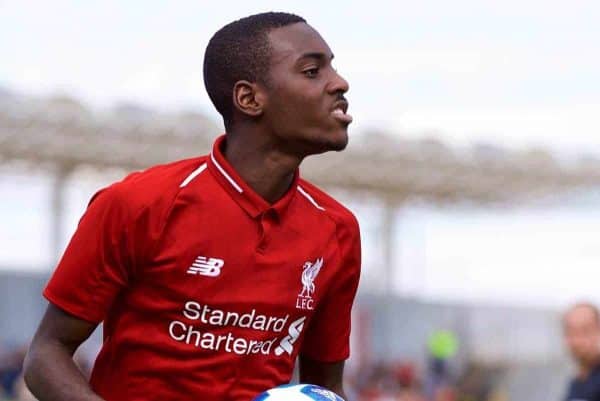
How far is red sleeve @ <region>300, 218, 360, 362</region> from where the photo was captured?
5.15 metres

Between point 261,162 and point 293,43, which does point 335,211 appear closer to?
point 261,162

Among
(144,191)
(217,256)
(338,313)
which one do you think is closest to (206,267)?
(217,256)

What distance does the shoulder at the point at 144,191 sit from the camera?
15.3ft

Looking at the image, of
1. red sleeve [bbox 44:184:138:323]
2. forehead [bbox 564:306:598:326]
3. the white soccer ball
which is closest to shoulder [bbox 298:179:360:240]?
the white soccer ball

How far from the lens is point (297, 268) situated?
4934mm

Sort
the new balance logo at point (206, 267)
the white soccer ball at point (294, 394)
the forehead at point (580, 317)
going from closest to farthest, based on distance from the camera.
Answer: the white soccer ball at point (294, 394) < the new balance logo at point (206, 267) < the forehead at point (580, 317)

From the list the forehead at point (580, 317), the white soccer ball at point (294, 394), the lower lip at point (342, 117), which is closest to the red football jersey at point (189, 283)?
the white soccer ball at point (294, 394)

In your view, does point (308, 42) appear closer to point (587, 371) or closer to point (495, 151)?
point (587, 371)

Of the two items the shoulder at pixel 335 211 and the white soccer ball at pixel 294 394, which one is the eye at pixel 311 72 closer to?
the shoulder at pixel 335 211

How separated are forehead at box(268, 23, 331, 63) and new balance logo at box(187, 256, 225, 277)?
0.65 metres

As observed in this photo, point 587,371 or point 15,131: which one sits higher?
point 587,371

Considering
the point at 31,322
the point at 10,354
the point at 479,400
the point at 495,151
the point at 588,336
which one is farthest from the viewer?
the point at 495,151

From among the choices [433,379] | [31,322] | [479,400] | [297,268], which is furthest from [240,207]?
[479,400]

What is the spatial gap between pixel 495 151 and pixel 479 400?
981cm
